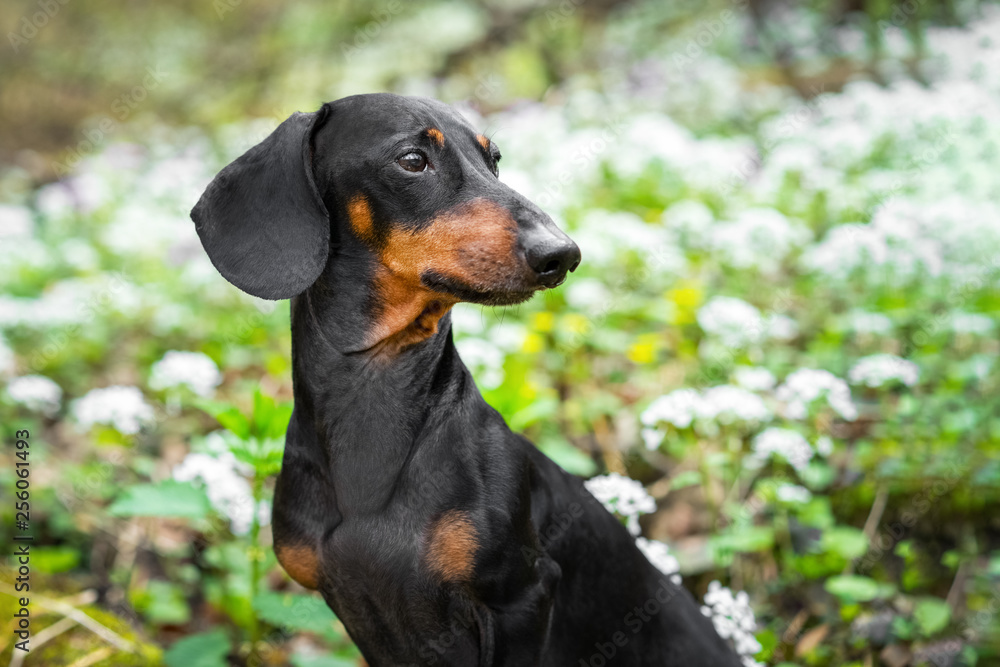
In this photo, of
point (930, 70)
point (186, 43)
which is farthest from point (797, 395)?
point (186, 43)

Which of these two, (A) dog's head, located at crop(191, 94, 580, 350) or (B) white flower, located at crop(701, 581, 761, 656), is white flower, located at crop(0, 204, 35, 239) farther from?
(B) white flower, located at crop(701, 581, 761, 656)

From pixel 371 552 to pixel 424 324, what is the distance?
0.57m

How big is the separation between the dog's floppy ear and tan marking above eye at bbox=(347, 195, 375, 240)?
0.06 m

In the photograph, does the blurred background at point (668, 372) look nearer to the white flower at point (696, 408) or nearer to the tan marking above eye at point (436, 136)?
the white flower at point (696, 408)

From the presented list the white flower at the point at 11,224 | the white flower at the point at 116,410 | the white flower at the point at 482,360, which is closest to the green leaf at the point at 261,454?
the white flower at the point at 116,410

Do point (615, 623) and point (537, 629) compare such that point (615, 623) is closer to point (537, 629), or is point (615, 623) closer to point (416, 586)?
point (537, 629)

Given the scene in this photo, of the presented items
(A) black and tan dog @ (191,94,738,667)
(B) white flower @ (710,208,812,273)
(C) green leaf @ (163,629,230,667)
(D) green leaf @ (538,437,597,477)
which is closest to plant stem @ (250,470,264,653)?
(C) green leaf @ (163,629,230,667)

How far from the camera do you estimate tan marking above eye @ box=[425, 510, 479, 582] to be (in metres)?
1.86

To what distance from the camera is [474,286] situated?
1.86 metres

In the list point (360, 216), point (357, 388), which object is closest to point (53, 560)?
point (357, 388)

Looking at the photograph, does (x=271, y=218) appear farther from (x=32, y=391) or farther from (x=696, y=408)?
(x=32, y=391)

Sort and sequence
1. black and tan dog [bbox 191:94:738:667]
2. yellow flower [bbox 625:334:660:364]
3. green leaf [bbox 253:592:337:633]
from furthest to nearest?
yellow flower [bbox 625:334:660:364]
green leaf [bbox 253:592:337:633]
black and tan dog [bbox 191:94:738:667]

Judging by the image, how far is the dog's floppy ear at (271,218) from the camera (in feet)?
6.31

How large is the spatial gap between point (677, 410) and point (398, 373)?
3.83 feet
